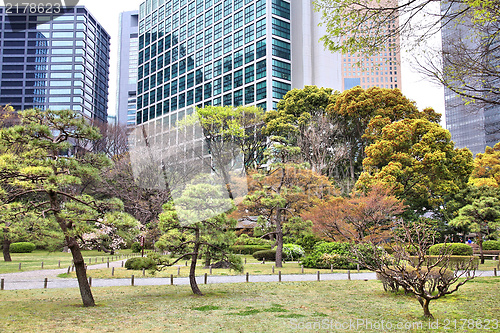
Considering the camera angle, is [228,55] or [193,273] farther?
[228,55]

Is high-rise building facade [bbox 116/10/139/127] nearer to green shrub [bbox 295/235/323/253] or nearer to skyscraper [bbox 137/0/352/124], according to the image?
skyscraper [bbox 137/0/352/124]

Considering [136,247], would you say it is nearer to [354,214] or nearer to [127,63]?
[354,214]

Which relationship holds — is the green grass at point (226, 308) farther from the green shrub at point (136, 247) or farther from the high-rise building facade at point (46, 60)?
the high-rise building facade at point (46, 60)

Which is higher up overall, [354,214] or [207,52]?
[207,52]

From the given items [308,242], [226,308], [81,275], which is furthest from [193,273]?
[308,242]

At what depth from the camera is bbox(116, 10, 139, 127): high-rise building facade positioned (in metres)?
150

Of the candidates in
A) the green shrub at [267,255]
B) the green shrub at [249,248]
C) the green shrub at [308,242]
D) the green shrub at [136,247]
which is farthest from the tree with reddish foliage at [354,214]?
the green shrub at [136,247]

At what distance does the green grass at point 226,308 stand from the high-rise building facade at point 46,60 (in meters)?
97.3

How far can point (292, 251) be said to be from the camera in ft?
94.9

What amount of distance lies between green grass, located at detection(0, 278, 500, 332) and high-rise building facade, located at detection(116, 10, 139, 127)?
469 feet

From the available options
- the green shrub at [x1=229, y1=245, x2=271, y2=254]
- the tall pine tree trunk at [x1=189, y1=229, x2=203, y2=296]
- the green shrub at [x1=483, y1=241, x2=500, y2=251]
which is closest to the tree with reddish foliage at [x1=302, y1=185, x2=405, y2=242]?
the tall pine tree trunk at [x1=189, y1=229, x2=203, y2=296]

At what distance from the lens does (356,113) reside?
33.4 metres

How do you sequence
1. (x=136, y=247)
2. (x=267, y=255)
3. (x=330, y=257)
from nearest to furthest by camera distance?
(x=330, y=257), (x=267, y=255), (x=136, y=247)

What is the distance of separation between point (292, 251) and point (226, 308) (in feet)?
61.8
